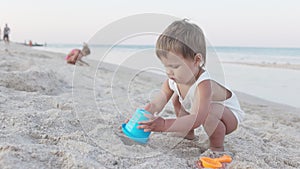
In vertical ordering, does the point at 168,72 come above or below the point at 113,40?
below

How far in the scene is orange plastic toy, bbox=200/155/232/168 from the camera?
1.70m

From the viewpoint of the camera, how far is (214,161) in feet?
5.70

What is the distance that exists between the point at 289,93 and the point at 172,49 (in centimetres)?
438

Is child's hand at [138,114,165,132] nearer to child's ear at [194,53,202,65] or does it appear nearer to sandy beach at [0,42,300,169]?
sandy beach at [0,42,300,169]

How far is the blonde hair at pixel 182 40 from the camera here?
183 centimetres

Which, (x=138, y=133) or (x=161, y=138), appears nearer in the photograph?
(x=138, y=133)

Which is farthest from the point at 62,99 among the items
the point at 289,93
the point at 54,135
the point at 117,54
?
the point at 289,93

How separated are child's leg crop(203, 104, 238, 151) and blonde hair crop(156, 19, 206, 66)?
1.21 ft

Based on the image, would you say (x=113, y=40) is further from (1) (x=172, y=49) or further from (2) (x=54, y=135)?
(2) (x=54, y=135)

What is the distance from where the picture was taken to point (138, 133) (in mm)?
1940

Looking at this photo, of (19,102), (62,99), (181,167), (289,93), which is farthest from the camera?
(289,93)

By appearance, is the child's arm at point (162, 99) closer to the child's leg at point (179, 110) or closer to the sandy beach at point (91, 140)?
the child's leg at point (179, 110)

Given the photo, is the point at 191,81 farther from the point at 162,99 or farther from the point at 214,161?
the point at 214,161

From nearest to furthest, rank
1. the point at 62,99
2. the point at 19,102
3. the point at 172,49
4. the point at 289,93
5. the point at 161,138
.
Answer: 1. the point at 172,49
2. the point at 161,138
3. the point at 19,102
4. the point at 62,99
5. the point at 289,93
